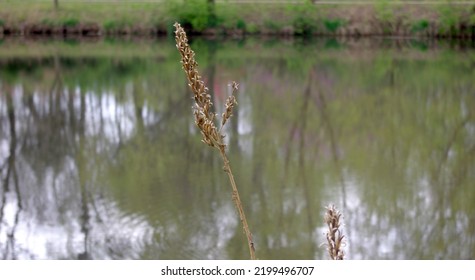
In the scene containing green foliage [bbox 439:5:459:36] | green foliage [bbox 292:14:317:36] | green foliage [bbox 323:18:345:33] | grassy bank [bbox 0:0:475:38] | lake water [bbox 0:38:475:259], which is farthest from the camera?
green foliage [bbox 292:14:317:36]

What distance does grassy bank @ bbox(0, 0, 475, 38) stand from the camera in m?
27.2

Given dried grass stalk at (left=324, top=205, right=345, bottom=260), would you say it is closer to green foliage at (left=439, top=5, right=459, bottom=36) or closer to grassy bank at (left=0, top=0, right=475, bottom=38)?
grassy bank at (left=0, top=0, right=475, bottom=38)

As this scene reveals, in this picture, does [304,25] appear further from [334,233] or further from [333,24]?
[334,233]

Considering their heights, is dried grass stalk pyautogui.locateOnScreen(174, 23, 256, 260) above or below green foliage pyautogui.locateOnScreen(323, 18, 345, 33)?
below

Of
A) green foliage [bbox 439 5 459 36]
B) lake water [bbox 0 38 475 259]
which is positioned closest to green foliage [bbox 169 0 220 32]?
lake water [bbox 0 38 475 259]

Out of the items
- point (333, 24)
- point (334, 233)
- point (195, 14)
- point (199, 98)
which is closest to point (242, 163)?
point (199, 98)

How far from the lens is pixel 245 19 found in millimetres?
27984

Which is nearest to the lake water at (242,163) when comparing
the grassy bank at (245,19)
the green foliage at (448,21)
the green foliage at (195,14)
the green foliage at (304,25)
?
the green foliage at (448,21)

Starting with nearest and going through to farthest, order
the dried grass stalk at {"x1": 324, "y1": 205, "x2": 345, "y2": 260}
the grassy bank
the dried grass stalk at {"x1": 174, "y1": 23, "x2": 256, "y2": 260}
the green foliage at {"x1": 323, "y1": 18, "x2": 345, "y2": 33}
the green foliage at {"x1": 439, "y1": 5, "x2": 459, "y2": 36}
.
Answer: the dried grass stalk at {"x1": 324, "y1": 205, "x2": 345, "y2": 260}
the dried grass stalk at {"x1": 174, "y1": 23, "x2": 256, "y2": 260}
the green foliage at {"x1": 439, "y1": 5, "x2": 459, "y2": 36}
the grassy bank
the green foliage at {"x1": 323, "y1": 18, "x2": 345, "y2": 33}

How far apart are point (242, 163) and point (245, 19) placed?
18.6 meters

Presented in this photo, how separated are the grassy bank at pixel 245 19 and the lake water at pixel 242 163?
795 centimetres

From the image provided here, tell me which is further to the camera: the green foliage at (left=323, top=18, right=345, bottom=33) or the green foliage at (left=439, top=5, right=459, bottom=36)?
the green foliage at (left=323, top=18, right=345, bottom=33)

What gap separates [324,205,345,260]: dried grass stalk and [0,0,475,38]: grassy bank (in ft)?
86.9

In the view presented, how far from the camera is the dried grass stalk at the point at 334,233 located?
0.87m
